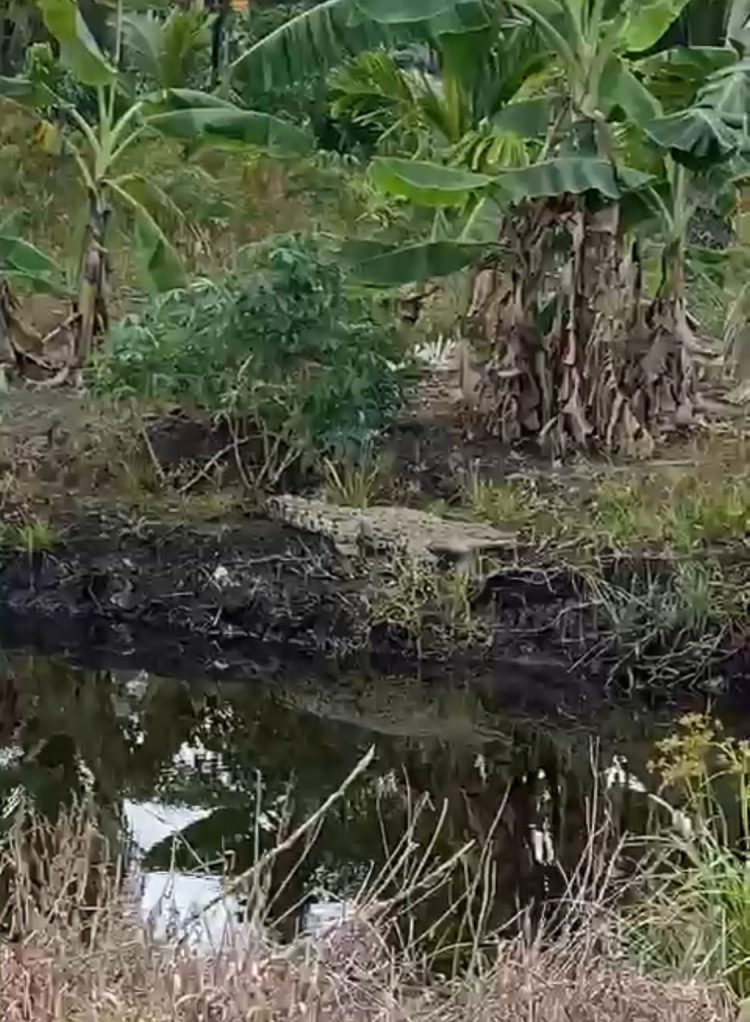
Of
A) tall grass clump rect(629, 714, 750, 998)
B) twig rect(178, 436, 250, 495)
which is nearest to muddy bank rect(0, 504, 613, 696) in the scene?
twig rect(178, 436, 250, 495)

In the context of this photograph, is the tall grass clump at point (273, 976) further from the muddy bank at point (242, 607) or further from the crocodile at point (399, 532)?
the crocodile at point (399, 532)

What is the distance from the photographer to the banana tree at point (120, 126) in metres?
8.27

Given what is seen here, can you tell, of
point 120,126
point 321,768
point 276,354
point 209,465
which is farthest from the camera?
point 120,126

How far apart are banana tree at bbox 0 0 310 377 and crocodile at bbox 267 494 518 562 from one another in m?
1.90

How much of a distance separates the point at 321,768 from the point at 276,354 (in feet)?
7.14

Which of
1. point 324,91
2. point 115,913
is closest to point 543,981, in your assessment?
point 115,913

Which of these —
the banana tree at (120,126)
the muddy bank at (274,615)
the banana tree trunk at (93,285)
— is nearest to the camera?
the muddy bank at (274,615)

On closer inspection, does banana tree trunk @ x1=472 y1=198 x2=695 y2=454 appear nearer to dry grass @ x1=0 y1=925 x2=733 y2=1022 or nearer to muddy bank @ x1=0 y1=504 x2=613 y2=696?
muddy bank @ x1=0 y1=504 x2=613 y2=696

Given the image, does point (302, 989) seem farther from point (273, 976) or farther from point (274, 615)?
point (274, 615)

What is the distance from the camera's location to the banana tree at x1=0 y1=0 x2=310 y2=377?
827 cm

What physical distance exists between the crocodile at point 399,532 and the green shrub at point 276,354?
1.36 ft

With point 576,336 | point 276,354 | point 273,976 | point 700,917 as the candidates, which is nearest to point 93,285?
point 276,354

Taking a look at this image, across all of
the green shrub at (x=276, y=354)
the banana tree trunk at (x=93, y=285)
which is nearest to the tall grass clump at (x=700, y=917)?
the green shrub at (x=276, y=354)

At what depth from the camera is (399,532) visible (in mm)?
7660
